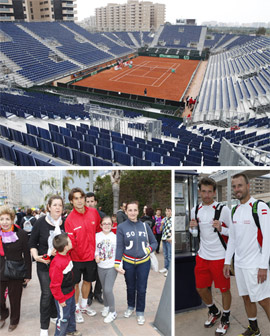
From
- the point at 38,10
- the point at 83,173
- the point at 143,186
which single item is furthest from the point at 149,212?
the point at 38,10

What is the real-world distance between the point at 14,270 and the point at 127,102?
61.1ft

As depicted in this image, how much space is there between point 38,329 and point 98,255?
93 cm

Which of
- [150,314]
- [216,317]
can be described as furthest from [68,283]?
[216,317]

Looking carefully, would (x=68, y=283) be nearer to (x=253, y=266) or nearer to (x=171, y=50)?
(x=253, y=266)

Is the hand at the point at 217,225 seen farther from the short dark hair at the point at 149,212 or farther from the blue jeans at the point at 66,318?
the blue jeans at the point at 66,318

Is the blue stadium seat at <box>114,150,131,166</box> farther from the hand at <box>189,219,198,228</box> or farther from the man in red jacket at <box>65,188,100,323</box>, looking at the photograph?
the hand at <box>189,219,198,228</box>

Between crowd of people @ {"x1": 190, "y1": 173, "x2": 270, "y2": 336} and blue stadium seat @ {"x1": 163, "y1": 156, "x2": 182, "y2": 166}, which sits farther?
blue stadium seat @ {"x1": 163, "y1": 156, "x2": 182, "y2": 166}

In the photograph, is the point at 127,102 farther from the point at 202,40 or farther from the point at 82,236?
the point at 202,40

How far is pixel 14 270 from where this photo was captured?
2994 millimetres

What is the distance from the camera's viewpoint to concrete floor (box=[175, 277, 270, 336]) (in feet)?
9.08

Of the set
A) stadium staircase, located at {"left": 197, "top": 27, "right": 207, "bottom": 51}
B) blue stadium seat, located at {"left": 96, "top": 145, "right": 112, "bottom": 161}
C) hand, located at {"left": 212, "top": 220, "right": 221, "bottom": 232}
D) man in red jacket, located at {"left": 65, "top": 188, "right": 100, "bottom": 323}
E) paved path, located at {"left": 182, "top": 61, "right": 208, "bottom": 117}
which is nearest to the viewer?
hand, located at {"left": 212, "top": 220, "right": 221, "bottom": 232}

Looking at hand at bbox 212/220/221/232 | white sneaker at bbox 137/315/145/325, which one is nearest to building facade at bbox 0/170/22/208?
white sneaker at bbox 137/315/145/325

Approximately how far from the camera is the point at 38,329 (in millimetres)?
2986

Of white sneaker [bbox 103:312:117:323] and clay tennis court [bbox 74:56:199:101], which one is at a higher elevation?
clay tennis court [bbox 74:56:199:101]
